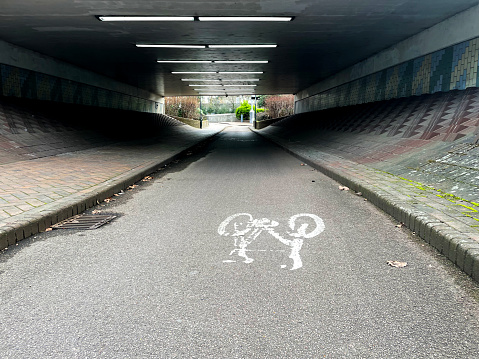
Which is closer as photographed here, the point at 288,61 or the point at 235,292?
the point at 235,292

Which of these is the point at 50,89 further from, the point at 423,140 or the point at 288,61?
the point at 423,140

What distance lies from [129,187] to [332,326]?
22.0ft

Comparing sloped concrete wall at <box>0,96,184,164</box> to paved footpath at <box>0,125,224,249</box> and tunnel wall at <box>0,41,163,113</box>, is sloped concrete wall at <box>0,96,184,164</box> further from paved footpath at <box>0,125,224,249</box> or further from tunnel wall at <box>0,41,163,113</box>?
paved footpath at <box>0,125,224,249</box>

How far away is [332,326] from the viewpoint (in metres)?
2.70

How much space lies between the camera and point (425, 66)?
13445 millimetres

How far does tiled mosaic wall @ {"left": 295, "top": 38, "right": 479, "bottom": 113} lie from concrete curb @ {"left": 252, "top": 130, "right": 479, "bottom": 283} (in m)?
6.76

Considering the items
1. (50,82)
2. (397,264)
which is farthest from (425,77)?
(50,82)

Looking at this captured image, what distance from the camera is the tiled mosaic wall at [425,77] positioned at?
1105 centimetres

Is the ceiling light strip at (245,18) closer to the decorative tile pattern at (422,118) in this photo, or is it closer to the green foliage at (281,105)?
the decorative tile pattern at (422,118)

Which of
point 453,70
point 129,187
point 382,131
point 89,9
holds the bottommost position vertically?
point 129,187

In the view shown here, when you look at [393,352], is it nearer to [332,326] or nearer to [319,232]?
[332,326]

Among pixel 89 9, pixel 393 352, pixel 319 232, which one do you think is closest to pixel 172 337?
pixel 393 352

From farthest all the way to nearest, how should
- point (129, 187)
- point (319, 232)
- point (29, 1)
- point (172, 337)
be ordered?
point (29, 1) → point (129, 187) → point (319, 232) → point (172, 337)

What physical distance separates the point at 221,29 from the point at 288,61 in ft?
25.0
